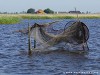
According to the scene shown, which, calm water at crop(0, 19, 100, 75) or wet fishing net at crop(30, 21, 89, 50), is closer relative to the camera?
calm water at crop(0, 19, 100, 75)

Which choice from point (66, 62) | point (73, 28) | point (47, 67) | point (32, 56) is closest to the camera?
point (47, 67)

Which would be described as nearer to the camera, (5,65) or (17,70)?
(17,70)

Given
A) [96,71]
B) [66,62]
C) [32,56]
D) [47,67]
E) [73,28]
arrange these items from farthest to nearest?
[73,28]
[32,56]
[66,62]
[47,67]
[96,71]

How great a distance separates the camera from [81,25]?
2725 centimetres

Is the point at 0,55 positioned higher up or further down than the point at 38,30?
further down

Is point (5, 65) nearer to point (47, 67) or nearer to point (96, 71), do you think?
point (47, 67)

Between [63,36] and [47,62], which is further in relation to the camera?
[63,36]

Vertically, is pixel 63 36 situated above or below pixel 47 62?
above

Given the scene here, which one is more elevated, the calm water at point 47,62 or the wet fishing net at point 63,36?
the wet fishing net at point 63,36

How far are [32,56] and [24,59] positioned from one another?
126 centimetres

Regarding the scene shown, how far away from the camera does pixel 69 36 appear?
89.5ft

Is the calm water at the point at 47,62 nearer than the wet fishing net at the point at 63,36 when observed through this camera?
Yes

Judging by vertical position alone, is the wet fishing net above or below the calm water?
above

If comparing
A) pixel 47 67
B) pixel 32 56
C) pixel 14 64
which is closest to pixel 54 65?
pixel 47 67
